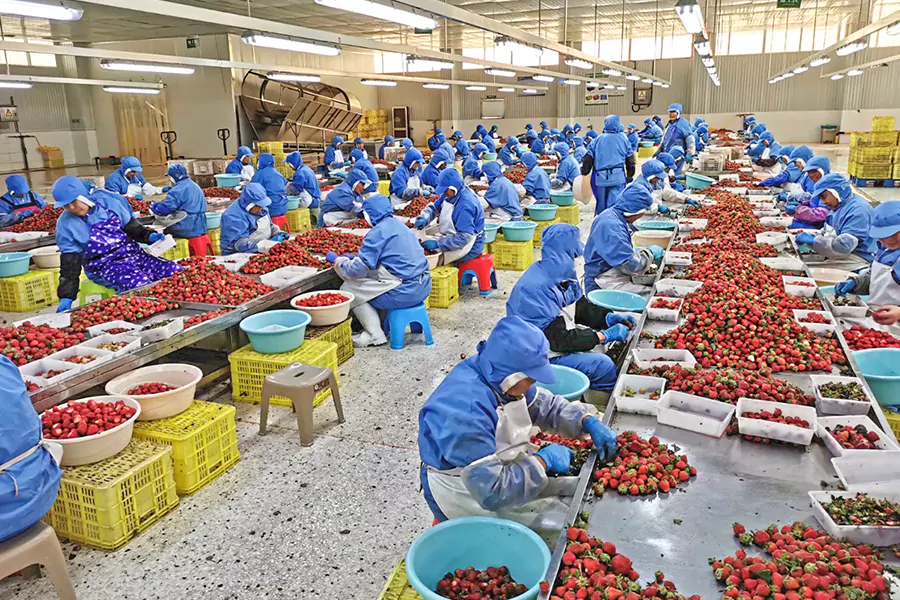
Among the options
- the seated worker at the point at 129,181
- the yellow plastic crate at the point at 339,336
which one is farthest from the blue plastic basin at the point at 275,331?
the seated worker at the point at 129,181

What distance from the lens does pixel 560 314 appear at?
3.95 m

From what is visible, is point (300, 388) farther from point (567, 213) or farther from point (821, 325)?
point (567, 213)

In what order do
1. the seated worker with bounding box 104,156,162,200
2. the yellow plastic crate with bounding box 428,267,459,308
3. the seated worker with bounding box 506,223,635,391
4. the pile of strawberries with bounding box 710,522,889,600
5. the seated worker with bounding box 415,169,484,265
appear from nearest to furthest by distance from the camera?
1. the pile of strawberries with bounding box 710,522,889,600
2. the seated worker with bounding box 506,223,635,391
3. the seated worker with bounding box 415,169,484,265
4. the yellow plastic crate with bounding box 428,267,459,308
5. the seated worker with bounding box 104,156,162,200

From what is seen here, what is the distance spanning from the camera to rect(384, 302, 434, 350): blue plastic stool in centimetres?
574

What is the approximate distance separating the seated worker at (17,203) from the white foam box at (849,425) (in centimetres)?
969

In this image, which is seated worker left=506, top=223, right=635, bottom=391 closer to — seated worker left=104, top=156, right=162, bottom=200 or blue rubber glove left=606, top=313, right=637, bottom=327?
blue rubber glove left=606, top=313, right=637, bottom=327

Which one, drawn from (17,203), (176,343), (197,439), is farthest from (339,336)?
(17,203)

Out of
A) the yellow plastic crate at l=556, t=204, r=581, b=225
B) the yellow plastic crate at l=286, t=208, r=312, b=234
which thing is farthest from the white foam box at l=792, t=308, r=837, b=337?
the yellow plastic crate at l=286, t=208, r=312, b=234

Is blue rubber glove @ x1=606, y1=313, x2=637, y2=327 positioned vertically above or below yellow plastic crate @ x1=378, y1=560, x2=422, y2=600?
above

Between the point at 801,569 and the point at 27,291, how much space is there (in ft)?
25.6

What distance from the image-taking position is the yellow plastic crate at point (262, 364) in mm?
4477

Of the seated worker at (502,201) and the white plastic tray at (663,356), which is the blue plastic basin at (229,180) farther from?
the white plastic tray at (663,356)

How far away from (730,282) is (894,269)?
0.96 metres

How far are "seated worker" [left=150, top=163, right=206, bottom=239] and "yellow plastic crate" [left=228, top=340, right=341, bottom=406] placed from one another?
151 inches
